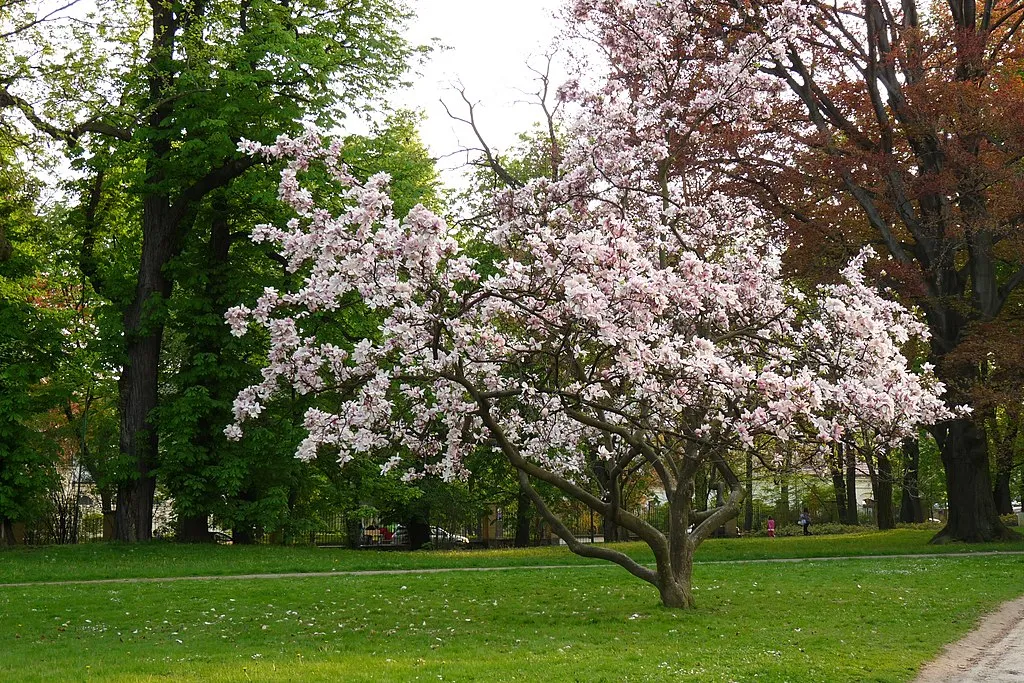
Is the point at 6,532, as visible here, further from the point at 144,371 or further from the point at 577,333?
the point at 577,333

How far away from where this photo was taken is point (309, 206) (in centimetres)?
1054

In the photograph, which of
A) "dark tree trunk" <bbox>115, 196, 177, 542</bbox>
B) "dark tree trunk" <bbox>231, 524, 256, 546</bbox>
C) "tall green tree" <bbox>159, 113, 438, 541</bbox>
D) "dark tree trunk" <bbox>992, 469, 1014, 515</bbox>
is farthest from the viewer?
"dark tree trunk" <bbox>992, 469, 1014, 515</bbox>

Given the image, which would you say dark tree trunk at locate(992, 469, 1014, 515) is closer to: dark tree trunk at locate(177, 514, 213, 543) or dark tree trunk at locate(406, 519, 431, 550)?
dark tree trunk at locate(406, 519, 431, 550)

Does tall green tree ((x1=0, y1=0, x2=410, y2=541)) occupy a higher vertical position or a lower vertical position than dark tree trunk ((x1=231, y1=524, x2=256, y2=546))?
higher

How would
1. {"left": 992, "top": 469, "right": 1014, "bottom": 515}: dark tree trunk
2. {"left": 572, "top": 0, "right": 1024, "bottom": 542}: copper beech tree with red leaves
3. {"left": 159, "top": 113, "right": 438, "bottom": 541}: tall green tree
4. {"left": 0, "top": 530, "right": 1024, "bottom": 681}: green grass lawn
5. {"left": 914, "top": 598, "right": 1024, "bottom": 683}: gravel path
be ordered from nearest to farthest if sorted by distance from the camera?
{"left": 914, "top": 598, "right": 1024, "bottom": 683}: gravel path < {"left": 0, "top": 530, "right": 1024, "bottom": 681}: green grass lawn < {"left": 572, "top": 0, "right": 1024, "bottom": 542}: copper beech tree with red leaves < {"left": 159, "top": 113, "right": 438, "bottom": 541}: tall green tree < {"left": 992, "top": 469, "right": 1014, "bottom": 515}: dark tree trunk

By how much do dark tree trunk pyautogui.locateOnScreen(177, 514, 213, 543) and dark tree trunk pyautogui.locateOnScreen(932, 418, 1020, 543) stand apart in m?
18.6

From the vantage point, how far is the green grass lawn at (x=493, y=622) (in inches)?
374

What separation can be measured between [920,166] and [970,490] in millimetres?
8177

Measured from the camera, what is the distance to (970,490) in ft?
82.6

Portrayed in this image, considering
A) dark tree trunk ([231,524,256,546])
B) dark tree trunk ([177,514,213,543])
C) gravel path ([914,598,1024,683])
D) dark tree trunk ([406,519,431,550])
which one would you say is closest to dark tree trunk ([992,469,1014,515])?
dark tree trunk ([406,519,431,550])

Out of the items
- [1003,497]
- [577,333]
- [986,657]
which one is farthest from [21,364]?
[1003,497]

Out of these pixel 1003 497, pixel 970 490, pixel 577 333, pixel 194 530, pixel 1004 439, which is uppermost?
pixel 577 333

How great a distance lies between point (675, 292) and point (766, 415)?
1885mm

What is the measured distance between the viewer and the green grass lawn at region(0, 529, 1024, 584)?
19.0 m
